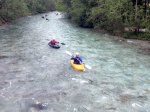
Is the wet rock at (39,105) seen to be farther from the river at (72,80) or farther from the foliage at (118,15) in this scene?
the foliage at (118,15)

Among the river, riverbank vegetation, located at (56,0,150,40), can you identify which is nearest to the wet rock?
the river

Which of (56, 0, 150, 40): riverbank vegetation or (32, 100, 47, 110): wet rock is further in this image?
(56, 0, 150, 40): riverbank vegetation

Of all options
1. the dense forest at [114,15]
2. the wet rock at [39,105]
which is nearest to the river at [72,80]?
the wet rock at [39,105]

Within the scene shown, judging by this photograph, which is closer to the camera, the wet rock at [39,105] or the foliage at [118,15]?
the wet rock at [39,105]

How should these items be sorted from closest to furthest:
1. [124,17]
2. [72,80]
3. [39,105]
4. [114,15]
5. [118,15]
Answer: [39,105], [72,80], [118,15], [114,15], [124,17]

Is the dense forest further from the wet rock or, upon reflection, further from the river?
the wet rock

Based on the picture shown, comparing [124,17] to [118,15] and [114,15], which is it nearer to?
[118,15]

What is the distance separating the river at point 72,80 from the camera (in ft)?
37.9

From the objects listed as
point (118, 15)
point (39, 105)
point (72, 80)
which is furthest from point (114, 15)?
point (39, 105)

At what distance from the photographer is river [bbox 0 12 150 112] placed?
455 inches

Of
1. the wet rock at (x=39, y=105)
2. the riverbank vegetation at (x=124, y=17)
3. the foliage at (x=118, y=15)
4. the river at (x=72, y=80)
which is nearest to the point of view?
the wet rock at (x=39, y=105)

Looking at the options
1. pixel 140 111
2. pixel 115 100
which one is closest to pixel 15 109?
pixel 115 100

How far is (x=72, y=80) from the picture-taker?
1488cm

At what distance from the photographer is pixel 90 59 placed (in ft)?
64.8
